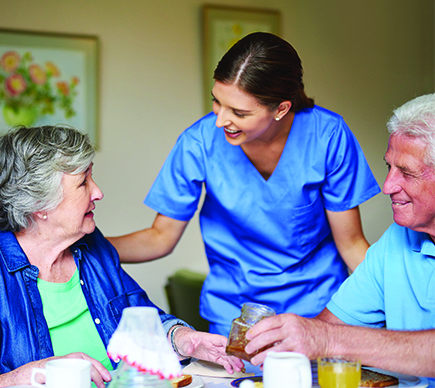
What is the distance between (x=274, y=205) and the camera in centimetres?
178

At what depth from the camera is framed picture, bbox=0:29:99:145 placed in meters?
2.96

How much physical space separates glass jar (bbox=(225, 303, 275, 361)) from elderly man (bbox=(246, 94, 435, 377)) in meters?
0.02

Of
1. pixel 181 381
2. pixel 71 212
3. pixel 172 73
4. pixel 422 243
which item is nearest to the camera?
pixel 181 381

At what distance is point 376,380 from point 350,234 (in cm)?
77

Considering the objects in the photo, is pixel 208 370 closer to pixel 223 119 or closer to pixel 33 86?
pixel 223 119

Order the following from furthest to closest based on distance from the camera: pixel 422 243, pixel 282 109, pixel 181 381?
pixel 282 109 < pixel 422 243 < pixel 181 381

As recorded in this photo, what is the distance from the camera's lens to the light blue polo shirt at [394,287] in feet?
4.50

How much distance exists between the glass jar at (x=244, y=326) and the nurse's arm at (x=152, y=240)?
91 cm

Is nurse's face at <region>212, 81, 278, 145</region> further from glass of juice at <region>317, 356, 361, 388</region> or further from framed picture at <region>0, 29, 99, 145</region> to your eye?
framed picture at <region>0, 29, 99, 145</region>

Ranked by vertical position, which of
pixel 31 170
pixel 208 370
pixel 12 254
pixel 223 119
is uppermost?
pixel 223 119

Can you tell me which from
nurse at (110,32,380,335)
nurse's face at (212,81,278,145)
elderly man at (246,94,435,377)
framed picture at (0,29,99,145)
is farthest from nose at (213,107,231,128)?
framed picture at (0,29,99,145)

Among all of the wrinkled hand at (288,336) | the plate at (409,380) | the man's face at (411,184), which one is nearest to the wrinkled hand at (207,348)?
the wrinkled hand at (288,336)

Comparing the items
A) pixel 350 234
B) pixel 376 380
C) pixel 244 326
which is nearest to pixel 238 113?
pixel 350 234

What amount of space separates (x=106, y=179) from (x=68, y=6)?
3.26 feet
